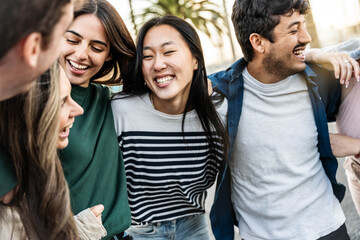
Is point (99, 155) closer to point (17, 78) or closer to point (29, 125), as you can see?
point (29, 125)

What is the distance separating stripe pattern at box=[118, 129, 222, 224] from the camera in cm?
224

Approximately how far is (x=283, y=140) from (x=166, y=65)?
2.97 feet

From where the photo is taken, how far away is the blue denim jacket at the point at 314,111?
226 cm

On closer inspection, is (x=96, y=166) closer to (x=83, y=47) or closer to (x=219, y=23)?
(x=83, y=47)

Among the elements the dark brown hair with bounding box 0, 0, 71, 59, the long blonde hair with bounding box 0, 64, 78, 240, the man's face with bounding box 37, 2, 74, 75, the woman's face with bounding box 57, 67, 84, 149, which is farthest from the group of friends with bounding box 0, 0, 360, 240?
the dark brown hair with bounding box 0, 0, 71, 59

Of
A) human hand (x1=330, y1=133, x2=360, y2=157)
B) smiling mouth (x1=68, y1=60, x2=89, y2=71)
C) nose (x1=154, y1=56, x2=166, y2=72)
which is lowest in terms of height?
human hand (x1=330, y1=133, x2=360, y2=157)

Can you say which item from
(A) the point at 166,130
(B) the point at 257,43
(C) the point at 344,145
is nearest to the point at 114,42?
(A) the point at 166,130

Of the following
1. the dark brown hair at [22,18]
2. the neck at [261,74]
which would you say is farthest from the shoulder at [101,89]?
the dark brown hair at [22,18]

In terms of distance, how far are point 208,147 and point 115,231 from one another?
0.79 m

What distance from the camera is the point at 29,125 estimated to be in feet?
4.37

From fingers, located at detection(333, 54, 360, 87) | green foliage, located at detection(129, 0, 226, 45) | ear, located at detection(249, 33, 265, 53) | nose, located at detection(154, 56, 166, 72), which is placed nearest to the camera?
fingers, located at detection(333, 54, 360, 87)

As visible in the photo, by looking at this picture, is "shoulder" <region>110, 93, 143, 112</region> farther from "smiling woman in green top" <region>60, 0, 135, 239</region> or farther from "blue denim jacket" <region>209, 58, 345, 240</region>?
"blue denim jacket" <region>209, 58, 345, 240</region>

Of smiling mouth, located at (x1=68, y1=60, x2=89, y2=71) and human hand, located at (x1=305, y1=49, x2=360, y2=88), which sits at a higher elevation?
smiling mouth, located at (x1=68, y1=60, x2=89, y2=71)

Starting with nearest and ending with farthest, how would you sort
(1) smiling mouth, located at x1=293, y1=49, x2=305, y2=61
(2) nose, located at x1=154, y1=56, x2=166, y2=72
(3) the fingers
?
(3) the fingers < (2) nose, located at x1=154, y1=56, x2=166, y2=72 < (1) smiling mouth, located at x1=293, y1=49, x2=305, y2=61
